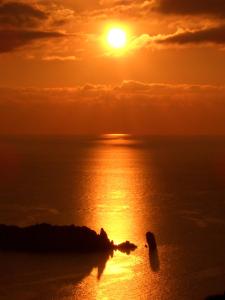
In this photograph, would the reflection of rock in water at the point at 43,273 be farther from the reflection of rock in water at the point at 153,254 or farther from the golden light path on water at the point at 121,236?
the reflection of rock in water at the point at 153,254

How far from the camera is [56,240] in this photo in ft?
254

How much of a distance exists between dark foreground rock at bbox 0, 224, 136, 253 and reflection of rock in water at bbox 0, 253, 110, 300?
229cm

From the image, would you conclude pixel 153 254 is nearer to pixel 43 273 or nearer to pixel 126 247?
pixel 126 247

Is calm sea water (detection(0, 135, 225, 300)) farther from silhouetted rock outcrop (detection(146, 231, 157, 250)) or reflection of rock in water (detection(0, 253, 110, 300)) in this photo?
silhouetted rock outcrop (detection(146, 231, 157, 250))

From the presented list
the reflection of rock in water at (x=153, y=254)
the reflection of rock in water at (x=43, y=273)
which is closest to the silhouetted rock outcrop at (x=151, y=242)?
the reflection of rock in water at (x=153, y=254)

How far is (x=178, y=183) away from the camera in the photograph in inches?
6594

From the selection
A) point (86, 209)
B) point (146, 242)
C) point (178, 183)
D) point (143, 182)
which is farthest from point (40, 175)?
point (146, 242)

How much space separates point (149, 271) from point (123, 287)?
651 cm

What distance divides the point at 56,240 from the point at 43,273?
37.9ft

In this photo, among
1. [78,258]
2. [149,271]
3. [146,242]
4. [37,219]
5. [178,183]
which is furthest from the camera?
[178,183]

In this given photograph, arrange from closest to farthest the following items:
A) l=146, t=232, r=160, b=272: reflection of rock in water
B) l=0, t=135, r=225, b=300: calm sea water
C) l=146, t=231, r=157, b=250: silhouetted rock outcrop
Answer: l=0, t=135, r=225, b=300: calm sea water, l=146, t=232, r=160, b=272: reflection of rock in water, l=146, t=231, r=157, b=250: silhouetted rock outcrop

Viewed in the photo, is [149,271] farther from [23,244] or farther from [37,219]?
[37,219]

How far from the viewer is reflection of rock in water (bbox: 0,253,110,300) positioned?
196ft

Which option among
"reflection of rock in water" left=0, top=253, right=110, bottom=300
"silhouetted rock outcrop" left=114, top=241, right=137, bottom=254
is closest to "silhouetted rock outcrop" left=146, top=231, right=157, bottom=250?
"silhouetted rock outcrop" left=114, top=241, right=137, bottom=254
